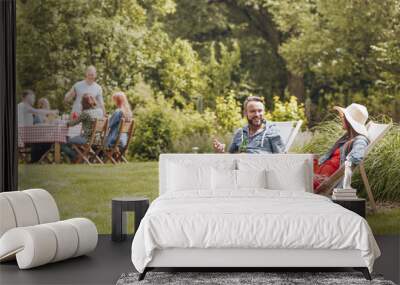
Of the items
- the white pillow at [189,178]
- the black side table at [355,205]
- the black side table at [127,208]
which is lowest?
the black side table at [127,208]

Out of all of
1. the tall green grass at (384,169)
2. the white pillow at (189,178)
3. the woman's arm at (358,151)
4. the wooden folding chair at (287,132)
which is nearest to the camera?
the white pillow at (189,178)

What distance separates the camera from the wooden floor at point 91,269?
556 centimetres

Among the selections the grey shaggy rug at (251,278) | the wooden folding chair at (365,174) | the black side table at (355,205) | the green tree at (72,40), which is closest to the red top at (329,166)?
the wooden folding chair at (365,174)

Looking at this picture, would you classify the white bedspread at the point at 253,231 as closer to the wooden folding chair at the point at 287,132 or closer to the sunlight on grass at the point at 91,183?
the wooden folding chair at the point at 287,132

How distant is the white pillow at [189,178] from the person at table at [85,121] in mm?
1544

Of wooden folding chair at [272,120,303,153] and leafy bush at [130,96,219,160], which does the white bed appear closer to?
wooden folding chair at [272,120,303,153]

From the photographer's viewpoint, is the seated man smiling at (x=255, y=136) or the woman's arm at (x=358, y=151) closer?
the woman's arm at (x=358, y=151)

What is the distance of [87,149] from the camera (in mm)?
8578

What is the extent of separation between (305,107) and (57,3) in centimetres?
330

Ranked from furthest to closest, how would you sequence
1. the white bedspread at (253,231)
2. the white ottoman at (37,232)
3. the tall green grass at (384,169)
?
the tall green grass at (384,169), the white ottoman at (37,232), the white bedspread at (253,231)

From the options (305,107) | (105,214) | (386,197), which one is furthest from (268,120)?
(105,214)

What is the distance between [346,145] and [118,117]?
9.14 ft

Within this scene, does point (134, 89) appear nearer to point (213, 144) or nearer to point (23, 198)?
point (213, 144)

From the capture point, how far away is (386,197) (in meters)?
A: 8.25
